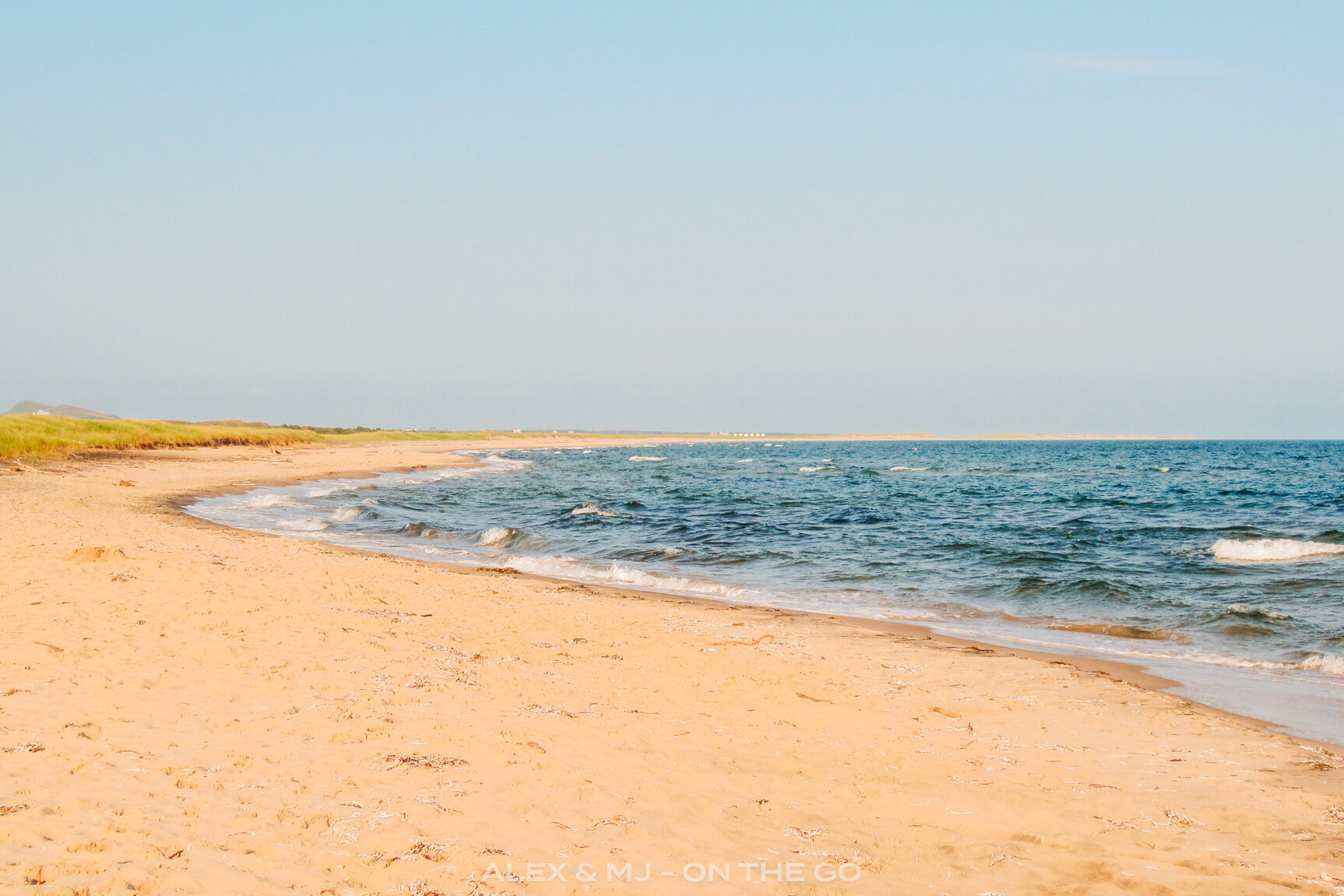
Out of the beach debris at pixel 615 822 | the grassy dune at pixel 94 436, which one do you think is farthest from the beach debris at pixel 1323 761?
the grassy dune at pixel 94 436

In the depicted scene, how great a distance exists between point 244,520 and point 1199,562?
24.3 metres

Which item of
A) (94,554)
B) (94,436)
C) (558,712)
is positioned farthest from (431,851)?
(94,436)

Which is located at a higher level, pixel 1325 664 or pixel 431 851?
pixel 431 851

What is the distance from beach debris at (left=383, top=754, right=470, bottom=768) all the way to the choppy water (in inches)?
315

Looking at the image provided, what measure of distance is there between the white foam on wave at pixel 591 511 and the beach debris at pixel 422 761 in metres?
21.7

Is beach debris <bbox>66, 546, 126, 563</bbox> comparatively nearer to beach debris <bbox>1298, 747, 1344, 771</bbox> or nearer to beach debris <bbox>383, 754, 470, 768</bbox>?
beach debris <bbox>383, 754, 470, 768</bbox>

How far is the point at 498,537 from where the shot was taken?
22.2 metres

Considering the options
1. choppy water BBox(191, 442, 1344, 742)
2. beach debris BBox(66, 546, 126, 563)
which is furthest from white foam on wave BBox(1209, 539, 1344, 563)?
beach debris BBox(66, 546, 126, 563)

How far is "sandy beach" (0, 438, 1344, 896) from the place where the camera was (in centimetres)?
432

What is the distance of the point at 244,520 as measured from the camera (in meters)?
22.4

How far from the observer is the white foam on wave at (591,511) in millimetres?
27484

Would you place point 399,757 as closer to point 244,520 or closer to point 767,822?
point 767,822

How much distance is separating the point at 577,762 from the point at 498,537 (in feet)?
Result: 55.6

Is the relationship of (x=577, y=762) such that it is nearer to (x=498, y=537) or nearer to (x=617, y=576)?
(x=617, y=576)
